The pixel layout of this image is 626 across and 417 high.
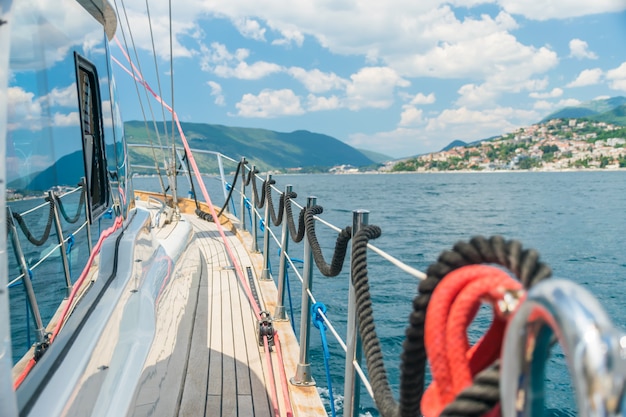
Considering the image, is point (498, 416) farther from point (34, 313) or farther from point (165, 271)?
point (165, 271)

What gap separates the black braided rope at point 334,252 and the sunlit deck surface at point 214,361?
0.75 metres

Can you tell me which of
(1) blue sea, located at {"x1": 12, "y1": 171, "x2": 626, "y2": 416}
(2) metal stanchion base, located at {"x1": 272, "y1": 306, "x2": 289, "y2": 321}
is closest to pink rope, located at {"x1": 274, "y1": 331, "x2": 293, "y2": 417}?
(2) metal stanchion base, located at {"x1": 272, "y1": 306, "x2": 289, "y2": 321}

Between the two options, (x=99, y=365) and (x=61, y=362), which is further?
(x=99, y=365)

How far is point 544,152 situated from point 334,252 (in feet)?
407

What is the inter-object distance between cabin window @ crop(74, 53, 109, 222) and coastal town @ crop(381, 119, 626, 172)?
115397 mm

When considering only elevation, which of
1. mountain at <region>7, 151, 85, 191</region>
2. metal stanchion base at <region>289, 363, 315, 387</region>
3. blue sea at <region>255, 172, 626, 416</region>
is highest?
mountain at <region>7, 151, 85, 191</region>

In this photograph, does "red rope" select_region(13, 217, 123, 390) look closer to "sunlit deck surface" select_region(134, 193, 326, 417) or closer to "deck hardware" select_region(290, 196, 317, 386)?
"sunlit deck surface" select_region(134, 193, 326, 417)

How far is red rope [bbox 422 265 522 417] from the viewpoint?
86cm

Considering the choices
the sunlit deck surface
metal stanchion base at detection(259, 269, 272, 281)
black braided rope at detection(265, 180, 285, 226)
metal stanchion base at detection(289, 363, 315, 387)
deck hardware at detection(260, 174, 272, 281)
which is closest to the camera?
the sunlit deck surface

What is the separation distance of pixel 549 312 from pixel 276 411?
95.8 inches

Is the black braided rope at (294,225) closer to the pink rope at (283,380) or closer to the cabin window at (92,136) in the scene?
the pink rope at (283,380)

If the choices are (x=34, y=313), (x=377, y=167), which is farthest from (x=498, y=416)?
(x=377, y=167)

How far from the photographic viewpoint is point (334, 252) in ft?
8.29

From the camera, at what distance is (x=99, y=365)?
1.45m
